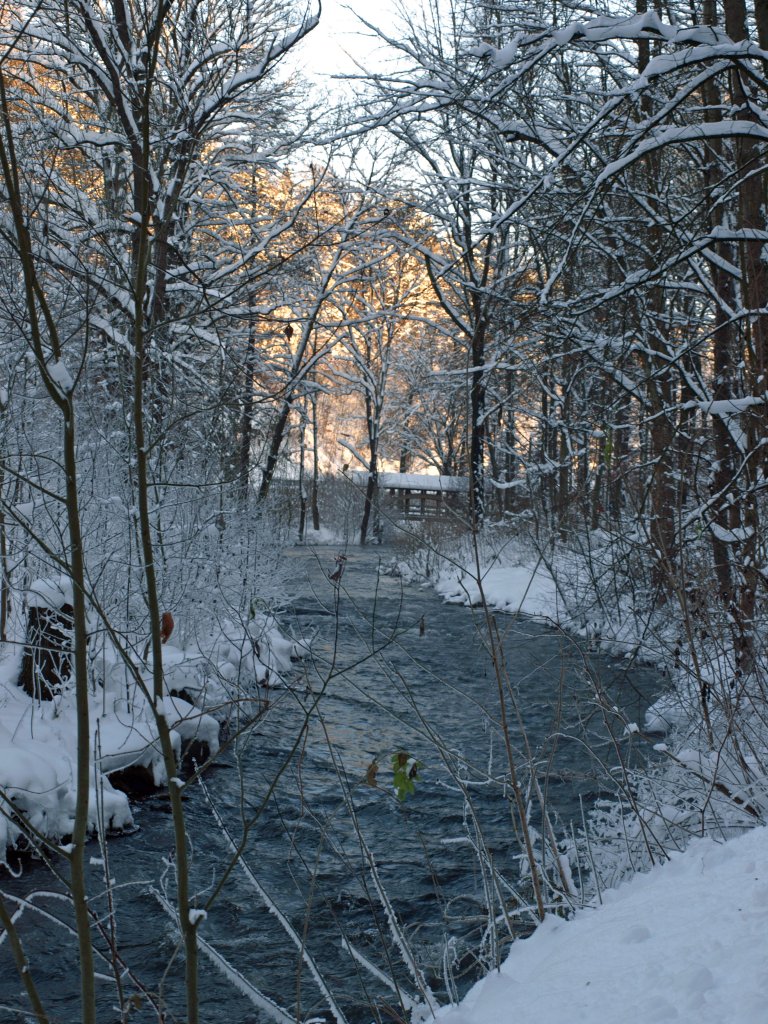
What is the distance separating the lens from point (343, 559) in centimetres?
332

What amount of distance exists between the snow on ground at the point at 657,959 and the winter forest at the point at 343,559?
236 mm

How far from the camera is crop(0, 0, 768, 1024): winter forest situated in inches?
114

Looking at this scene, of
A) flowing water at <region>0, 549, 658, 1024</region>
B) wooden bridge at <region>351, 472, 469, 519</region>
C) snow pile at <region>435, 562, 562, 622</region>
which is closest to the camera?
flowing water at <region>0, 549, 658, 1024</region>

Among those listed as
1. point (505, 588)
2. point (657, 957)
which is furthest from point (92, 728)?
point (505, 588)

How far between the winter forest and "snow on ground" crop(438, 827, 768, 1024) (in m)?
0.24

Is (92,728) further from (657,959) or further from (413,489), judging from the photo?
(413,489)

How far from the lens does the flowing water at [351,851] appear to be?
3355 millimetres

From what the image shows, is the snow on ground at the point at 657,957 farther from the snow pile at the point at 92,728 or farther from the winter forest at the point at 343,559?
the snow pile at the point at 92,728

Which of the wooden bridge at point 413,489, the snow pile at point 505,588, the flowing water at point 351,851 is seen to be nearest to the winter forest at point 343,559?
the flowing water at point 351,851

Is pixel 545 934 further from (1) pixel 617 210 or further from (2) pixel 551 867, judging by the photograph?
(1) pixel 617 210

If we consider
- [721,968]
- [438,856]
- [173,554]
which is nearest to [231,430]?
[173,554]

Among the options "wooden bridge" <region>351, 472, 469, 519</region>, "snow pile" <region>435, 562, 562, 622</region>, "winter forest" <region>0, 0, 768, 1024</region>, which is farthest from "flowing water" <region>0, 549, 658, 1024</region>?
"wooden bridge" <region>351, 472, 469, 519</region>

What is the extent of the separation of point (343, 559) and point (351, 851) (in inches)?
120

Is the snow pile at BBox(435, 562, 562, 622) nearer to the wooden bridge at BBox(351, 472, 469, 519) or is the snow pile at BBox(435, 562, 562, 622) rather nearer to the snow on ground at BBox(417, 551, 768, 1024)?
the snow on ground at BBox(417, 551, 768, 1024)
